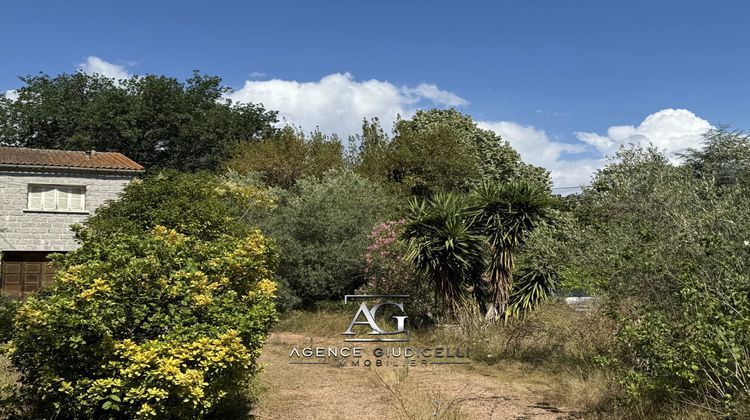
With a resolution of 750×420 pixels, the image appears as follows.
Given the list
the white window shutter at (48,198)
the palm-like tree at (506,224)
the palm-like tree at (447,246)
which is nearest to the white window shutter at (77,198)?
the white window shutter at (48,198)

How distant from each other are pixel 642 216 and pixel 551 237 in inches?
76.6

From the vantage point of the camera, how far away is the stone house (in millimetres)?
19625

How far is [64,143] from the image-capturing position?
1361 inches

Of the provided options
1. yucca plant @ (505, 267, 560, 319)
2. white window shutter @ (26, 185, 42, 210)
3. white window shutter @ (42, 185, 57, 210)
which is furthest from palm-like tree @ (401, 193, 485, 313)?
white window shutter @ (26, 185, 42, 210)

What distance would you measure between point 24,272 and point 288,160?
10605 mm

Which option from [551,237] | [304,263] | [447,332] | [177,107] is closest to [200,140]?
[177,107]

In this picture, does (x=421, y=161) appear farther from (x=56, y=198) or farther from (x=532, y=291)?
(x=56, y=198)

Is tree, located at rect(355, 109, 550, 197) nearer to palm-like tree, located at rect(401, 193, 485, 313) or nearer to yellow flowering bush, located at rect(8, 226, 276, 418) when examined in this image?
palm-like tree, located at rect(401, 193, 485, 313)

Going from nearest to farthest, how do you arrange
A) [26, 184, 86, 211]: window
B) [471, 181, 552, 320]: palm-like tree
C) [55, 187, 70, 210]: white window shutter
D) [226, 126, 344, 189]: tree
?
[471, 181, 552, 320]: palm-like tree
[26, 184, 86, 211]: window
[55, 187, 70, 210]: white window shutter
[226, 126, 344, 189]: tree

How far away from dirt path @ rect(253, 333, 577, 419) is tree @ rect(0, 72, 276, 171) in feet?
86.0

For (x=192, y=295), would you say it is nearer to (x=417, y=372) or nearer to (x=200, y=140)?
(x=417, y=372)

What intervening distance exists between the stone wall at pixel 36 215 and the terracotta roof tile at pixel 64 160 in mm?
359

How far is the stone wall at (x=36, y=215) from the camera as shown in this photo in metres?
19.6

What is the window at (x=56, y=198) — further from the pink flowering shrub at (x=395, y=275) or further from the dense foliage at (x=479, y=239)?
the dense foliage at (x=479, y=239)
